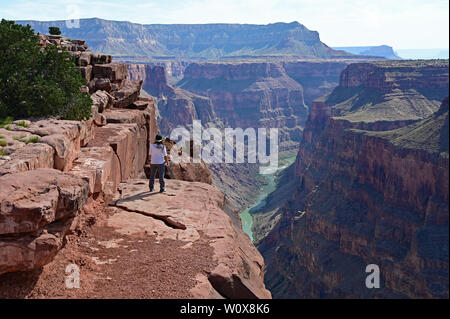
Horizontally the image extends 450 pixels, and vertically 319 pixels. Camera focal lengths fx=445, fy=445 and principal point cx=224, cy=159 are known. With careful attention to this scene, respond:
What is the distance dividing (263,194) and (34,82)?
395ft

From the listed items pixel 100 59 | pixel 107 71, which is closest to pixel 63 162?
pixel 107 71

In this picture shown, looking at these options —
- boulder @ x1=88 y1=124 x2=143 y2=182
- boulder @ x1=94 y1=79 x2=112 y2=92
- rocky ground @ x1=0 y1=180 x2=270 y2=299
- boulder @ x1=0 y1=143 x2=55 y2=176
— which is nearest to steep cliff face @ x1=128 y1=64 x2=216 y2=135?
boulder @ x1=94 y1=79 x2=112 y2=92

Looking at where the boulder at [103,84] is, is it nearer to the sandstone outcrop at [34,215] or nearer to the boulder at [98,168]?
the boulder at [98,168]

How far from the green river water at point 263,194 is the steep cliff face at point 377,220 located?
11960 millimetres

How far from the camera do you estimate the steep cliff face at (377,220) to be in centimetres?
5583

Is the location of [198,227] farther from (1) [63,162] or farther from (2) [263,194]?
(2) [263,194]

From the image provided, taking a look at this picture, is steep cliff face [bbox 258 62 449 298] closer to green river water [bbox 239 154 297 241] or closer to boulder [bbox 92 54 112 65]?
green river water [bbox 239 154 297 241]

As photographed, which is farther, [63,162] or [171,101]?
[171,101]

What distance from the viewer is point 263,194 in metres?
137

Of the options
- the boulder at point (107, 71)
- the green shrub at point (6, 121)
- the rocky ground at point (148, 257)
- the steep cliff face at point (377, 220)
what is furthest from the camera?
the steep cliff face at point (377, 220)

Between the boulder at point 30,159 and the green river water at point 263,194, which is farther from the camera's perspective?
the green river water at point 263,194

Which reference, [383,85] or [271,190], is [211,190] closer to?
[383,85]

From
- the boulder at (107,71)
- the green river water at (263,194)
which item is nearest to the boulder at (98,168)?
the boulder at (107,71)
